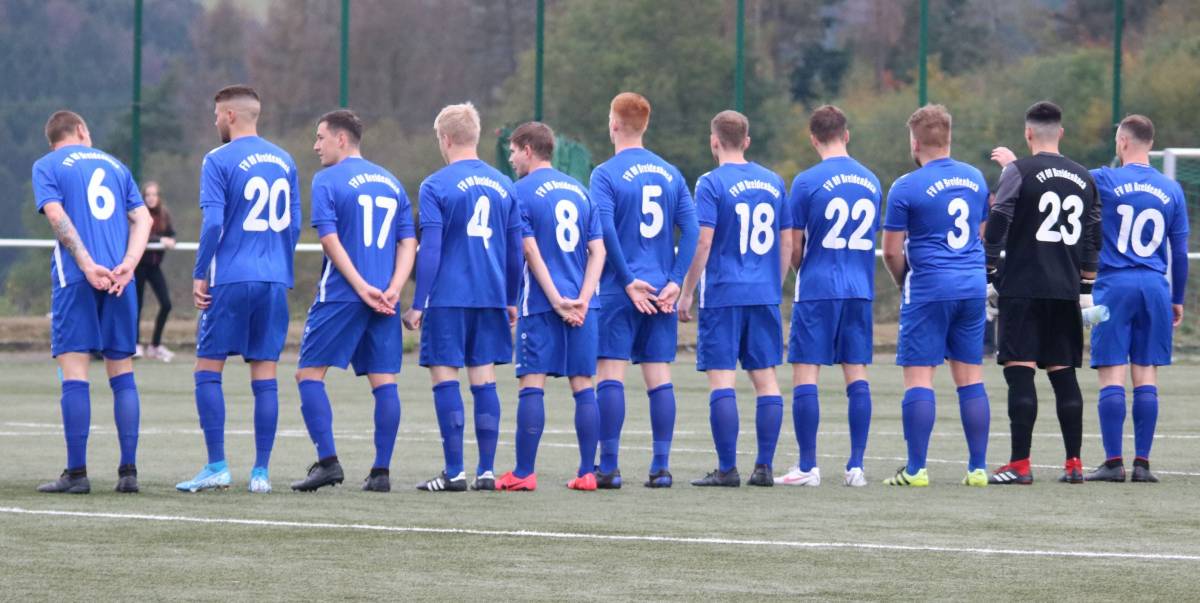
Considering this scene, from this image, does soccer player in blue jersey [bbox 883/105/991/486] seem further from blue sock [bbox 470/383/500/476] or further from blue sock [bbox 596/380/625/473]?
blue sock [bbox 470/383/500/476]

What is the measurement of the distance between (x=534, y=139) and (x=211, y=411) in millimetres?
2056

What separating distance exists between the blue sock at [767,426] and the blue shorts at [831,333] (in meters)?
0.24

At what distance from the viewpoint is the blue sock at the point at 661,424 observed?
10.4 m

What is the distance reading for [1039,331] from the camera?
10648 millimetres

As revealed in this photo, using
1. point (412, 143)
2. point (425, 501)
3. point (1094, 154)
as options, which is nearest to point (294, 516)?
point (425, 501)

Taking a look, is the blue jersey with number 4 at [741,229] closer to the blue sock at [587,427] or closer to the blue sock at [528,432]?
the blue sock at [587,427]

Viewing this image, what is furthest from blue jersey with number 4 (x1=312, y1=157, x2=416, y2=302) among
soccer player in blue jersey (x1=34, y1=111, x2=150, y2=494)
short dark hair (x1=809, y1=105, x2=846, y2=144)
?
short dark hair (x1=809, y1=105, x2=846, y2=144)

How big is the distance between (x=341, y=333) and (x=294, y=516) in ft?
4.64

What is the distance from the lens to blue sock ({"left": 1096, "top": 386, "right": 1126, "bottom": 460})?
Result: 10.9 metres

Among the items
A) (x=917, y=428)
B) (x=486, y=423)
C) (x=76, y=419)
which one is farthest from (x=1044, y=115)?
(x=76, y=419)

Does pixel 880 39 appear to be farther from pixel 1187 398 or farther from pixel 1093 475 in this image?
pixel 1093 475

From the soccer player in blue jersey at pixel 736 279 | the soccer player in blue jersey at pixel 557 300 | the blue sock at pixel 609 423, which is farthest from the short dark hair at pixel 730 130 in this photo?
the blue sock at pixel 609 423

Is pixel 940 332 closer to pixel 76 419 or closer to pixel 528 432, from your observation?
pixel 528 432

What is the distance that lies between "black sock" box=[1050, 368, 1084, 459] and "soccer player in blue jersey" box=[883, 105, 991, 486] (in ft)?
1.35
